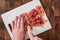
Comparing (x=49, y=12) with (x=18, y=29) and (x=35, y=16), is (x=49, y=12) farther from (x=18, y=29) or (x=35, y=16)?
(x=18, y=29)

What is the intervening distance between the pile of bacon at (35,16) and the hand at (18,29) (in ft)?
0.13

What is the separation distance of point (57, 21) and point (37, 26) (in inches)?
4.4

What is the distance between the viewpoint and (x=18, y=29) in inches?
38.6

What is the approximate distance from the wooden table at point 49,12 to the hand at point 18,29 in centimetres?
4

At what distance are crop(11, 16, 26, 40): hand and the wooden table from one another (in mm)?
44

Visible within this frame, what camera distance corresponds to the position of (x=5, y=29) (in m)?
0.97

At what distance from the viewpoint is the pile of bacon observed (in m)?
0.96

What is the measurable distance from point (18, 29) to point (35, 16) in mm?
120

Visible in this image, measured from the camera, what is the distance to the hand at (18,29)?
38.1 inches

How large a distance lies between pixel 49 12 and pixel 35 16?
Answer: 0.26ft

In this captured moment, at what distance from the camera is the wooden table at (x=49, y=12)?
955mm

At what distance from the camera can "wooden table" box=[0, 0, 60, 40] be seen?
3.13 ft

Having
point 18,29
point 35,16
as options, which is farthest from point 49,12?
point 18,29

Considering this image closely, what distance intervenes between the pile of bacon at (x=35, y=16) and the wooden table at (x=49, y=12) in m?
0.03
